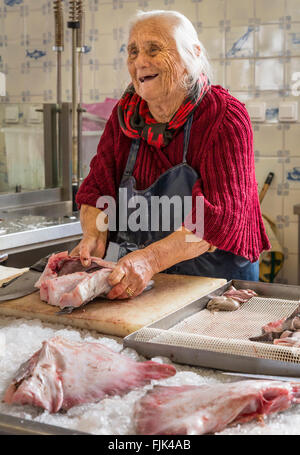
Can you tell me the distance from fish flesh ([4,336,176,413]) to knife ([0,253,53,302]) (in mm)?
616

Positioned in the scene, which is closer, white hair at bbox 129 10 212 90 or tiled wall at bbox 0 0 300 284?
white hair at bbox 129 10 212 90

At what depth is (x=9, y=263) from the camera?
300cm

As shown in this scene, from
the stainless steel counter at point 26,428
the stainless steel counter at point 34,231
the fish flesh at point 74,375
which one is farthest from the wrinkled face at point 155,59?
the stainless steel counter at point 26,428

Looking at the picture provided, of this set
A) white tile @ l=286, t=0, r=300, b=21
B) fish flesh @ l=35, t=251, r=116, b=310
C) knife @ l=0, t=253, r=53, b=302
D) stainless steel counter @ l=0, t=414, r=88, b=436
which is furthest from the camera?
white tile @ l=286, t=0, r=300, b=21

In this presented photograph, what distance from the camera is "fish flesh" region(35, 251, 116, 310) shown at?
5.53 feet

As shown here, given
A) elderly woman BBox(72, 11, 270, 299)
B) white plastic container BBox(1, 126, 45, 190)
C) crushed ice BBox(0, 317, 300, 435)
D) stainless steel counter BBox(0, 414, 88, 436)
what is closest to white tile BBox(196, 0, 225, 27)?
white plastic container BBox(1, 126, 45, 190)

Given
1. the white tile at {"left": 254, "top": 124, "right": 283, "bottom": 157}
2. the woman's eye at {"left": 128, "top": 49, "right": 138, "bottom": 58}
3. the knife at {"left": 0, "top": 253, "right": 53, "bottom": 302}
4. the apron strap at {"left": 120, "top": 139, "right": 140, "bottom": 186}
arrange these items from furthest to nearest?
1. the white tile at {"left": 254, "top": 124, "right": 283, "bottom": 157}
2. the apron strap at {"left": 120, "top": 139, "right": 140, "bottom": 186}
3. the woman's eye at {"left": 128, "top": 49, "right": 138, "bottom": 58}
4. the knife at {"left": 0, "top": 253, "right": 53, "bottom": 302}

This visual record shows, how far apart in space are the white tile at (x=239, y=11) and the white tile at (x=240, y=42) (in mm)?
48

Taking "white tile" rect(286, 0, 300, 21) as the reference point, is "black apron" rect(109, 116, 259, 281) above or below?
below

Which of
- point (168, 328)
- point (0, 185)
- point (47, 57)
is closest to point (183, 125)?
point (168, 328)

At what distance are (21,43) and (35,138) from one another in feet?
→ 4.77

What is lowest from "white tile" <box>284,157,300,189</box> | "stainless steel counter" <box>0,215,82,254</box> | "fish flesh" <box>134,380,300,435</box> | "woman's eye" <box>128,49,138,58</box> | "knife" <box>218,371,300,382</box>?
"stainless steel counter" <box>0,215,82,254</box>

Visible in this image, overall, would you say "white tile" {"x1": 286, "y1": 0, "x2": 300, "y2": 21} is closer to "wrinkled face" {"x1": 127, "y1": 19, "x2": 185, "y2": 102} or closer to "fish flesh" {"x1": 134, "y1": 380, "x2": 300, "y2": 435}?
"wrinkled face" {"x1": 127, "y1": 19, "x2": 185, "y2": 102}

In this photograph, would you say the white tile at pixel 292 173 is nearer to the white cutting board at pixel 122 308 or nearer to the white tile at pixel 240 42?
the white tile at pixel 240 42
